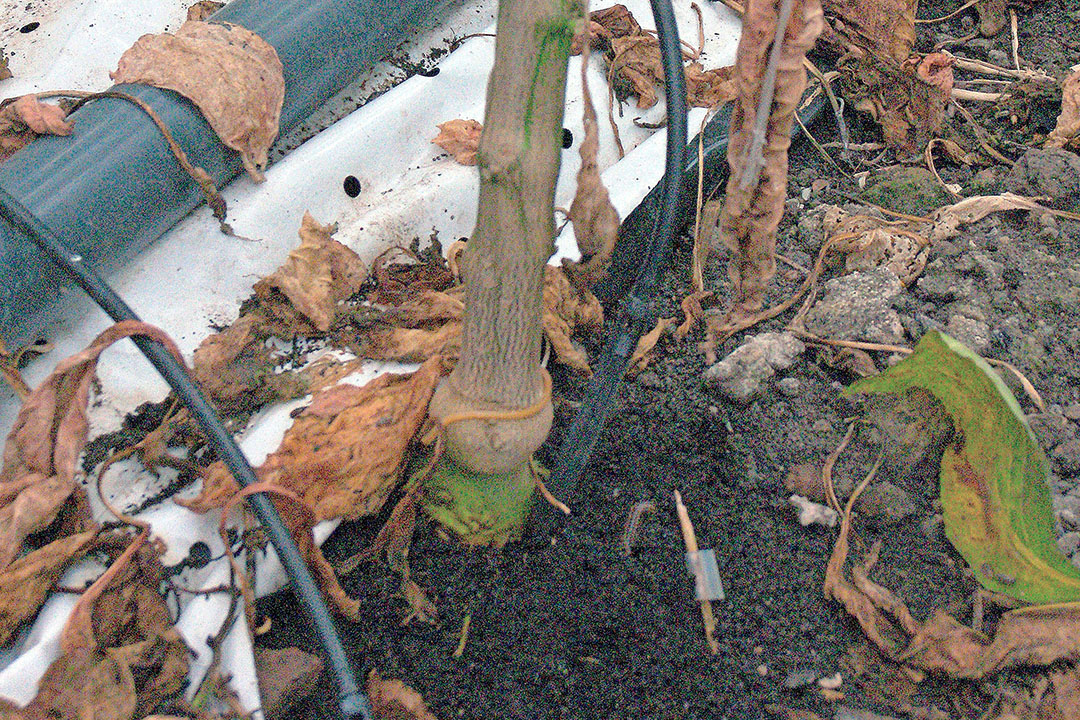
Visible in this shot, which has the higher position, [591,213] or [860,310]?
[591,213]

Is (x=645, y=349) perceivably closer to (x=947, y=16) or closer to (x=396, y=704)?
(x=396, y=704)

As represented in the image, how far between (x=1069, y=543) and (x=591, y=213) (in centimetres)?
105

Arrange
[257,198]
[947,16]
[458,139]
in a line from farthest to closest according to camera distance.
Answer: [947,16]
[458,139]
[257,198]

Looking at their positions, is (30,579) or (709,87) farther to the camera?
(709,87)

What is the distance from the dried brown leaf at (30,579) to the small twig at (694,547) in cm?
101

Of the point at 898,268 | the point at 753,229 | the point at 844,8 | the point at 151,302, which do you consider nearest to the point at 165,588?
the point at 151,302

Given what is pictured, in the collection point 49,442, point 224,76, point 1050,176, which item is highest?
point 224,76

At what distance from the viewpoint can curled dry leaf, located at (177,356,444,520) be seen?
4.45 feet

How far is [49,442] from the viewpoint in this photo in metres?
1.23

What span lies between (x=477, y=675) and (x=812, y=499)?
2.33 feet

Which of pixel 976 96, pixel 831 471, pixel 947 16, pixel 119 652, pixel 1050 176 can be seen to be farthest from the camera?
pixel 947 16

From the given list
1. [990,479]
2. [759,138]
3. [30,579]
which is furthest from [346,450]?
[990,479]

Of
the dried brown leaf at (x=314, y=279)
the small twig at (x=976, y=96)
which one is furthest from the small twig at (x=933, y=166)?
the dried brown leaf at (x=314, y=279)

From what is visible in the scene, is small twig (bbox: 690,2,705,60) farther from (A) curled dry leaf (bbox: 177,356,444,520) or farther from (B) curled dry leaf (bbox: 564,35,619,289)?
(A) curled dry leaf (bbox: 177,356,444,520)
